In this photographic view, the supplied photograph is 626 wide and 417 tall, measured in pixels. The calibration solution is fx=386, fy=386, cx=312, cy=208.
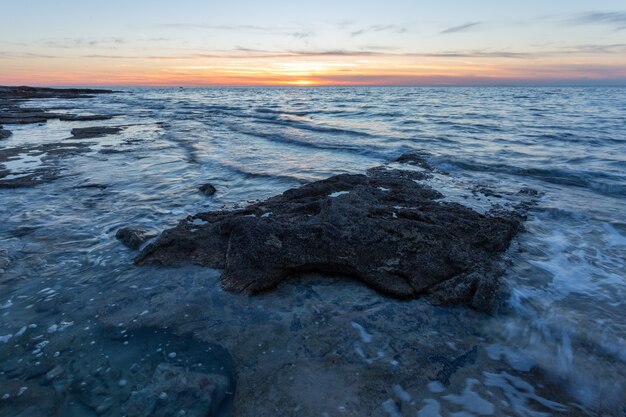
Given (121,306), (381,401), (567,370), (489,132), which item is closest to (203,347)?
(121,306)

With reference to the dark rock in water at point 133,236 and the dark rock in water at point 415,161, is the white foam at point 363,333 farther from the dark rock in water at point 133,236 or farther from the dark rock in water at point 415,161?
the dark rock in water at point 415,161

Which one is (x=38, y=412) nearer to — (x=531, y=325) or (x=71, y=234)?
(x=71, y=234)

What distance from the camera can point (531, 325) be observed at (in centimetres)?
411

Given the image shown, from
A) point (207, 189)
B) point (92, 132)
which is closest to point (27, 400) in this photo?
point (207, 189)

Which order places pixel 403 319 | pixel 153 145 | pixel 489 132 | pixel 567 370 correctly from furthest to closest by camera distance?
pixel 489 132 < pixel 153 145 < pixel 403 319 < pixel 567 370

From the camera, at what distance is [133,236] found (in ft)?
19.4

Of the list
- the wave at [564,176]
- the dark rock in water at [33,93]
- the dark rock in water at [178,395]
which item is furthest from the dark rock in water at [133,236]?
the dark rock in water at [33,93]

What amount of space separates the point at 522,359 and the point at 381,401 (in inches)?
60.1

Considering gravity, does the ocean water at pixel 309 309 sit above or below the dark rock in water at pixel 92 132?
below

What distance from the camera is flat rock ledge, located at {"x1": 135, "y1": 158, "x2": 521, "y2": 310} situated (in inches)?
182

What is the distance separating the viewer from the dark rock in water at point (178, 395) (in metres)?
2.93

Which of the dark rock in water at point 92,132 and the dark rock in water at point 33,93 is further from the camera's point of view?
the dark rock in water at point 33,93

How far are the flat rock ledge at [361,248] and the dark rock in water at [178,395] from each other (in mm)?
1382

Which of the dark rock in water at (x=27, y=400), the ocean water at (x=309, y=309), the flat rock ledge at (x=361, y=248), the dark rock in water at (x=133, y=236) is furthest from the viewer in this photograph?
the dark rock in water at (x=133, y=236)
